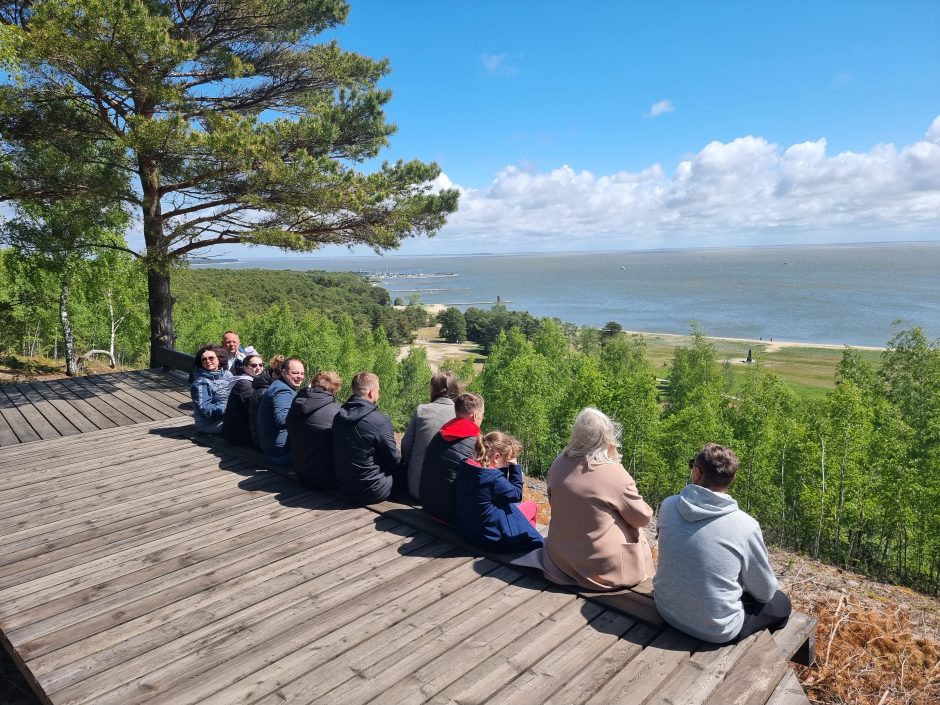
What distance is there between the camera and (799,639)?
10.0 feet

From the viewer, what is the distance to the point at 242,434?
637 centimetres

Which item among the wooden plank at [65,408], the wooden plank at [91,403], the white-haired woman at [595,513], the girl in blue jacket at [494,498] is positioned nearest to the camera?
the white-haired woman at [595,513]

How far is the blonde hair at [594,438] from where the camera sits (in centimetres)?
331

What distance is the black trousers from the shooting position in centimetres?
300

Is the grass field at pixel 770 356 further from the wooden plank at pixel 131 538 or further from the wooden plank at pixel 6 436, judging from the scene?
the wooden plank at pixel 131 538

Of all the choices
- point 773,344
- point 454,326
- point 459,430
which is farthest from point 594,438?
point 454,326

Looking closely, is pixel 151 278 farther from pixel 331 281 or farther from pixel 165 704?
pixel 331 281

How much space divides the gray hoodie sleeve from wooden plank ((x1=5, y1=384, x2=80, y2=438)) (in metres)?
7.76

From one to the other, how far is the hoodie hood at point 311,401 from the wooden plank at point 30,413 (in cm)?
427

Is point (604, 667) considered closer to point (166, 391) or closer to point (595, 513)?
point (595, 513)

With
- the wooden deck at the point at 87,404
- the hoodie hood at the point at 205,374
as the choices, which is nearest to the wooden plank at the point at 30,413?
the wooden deck at the point at 87,404

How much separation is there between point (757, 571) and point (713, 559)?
→ 251mm

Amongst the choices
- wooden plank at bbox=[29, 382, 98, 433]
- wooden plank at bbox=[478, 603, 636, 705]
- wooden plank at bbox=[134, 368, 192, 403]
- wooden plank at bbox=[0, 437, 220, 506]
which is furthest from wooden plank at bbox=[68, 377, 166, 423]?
wooden plank at bbox=[478, 603, 636, 705]

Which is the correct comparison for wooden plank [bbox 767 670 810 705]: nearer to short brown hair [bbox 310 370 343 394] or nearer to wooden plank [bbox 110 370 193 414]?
short brown hair [bbox 310 370 343 394]
